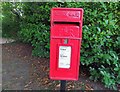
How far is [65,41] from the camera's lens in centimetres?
224

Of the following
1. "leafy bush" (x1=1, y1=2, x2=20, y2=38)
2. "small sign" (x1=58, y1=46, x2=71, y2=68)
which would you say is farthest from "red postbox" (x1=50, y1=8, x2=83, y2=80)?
"leafy bush" (x1=1, y1=2, x2=20, y2=38)

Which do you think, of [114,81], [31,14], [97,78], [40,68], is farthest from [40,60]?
[114,81]

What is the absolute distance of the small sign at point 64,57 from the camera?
227cm

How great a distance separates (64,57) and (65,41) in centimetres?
18

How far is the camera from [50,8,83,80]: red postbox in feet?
7.28

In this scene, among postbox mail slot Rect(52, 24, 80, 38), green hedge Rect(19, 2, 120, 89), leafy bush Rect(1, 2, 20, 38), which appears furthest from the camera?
leafy bush Rect(1, 2, 20, 38)

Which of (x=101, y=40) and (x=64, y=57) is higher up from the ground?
(x=101, y=40)

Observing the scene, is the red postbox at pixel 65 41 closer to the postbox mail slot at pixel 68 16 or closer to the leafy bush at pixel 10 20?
the postbox mail slot at pixel 68 16

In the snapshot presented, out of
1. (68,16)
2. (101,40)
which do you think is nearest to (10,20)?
(101,40)

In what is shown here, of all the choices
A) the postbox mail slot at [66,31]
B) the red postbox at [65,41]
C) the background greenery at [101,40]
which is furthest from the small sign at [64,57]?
the background greenery at [101,40]

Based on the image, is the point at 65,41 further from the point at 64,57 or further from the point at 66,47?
the point at 64,57

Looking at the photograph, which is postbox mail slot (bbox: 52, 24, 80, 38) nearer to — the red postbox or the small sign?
the red postbox

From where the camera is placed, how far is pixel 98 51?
115 inches

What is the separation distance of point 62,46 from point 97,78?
3.32 ft
